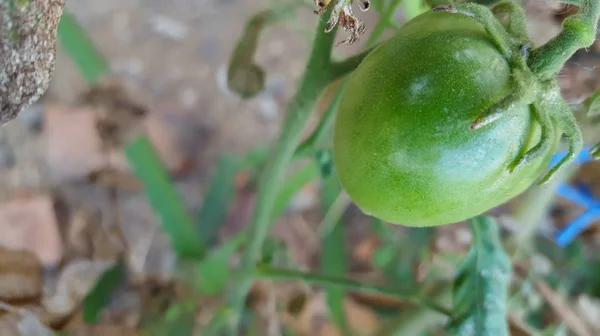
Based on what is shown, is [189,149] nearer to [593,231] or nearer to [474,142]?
[593,231]

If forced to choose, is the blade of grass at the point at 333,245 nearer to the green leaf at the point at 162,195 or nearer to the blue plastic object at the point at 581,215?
the green leaf at the point at 162,195

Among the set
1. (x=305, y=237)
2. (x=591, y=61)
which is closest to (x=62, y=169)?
(x=305, y=237)

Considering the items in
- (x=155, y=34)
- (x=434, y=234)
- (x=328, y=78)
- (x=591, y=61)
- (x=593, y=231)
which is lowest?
(x=593, y=231)

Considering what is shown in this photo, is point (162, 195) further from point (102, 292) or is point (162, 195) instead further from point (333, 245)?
point (333, 245)

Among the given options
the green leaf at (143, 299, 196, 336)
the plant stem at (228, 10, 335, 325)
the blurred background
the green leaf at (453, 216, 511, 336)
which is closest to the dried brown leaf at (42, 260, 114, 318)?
the blurred background

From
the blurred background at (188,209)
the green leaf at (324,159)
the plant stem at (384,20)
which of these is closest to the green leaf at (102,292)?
the blurred background at (188,209)

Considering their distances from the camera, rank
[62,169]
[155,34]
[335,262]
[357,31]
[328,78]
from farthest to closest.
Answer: [155,34], [62,169], [335,262], [328,78], [357,31]

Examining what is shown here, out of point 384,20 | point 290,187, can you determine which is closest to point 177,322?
point 290,187
